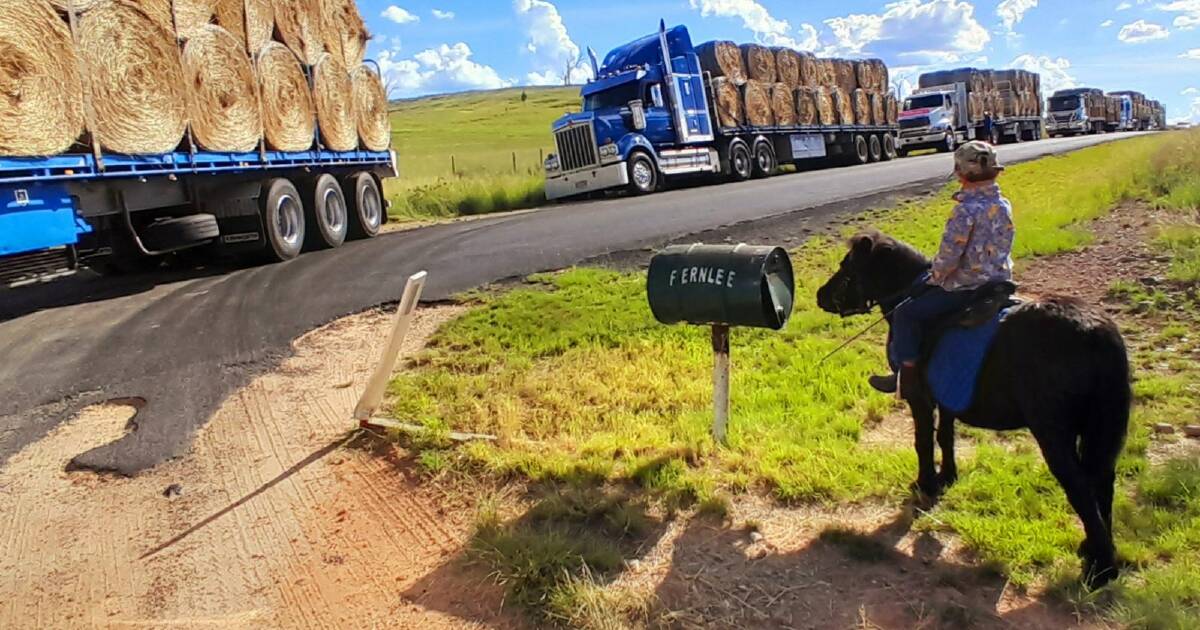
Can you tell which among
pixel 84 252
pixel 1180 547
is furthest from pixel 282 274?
pixel 1180 547

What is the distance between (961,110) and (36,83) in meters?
38.0

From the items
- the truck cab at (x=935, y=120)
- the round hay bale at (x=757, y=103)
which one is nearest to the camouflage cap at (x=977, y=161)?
the round hay bale at (x=757, y=103)

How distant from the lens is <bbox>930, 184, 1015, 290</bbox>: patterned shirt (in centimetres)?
386

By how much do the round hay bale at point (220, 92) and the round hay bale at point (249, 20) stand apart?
0.19 meters

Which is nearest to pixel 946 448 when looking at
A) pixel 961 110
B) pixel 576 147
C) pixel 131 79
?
pixel 131 79

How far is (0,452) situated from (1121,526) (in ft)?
20.4

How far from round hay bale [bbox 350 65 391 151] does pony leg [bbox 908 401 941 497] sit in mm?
12496

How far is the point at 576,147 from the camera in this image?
2127cm

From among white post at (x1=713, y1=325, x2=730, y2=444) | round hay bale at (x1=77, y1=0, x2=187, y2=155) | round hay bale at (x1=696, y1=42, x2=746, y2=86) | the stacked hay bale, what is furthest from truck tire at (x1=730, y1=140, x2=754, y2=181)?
white post at (x1=713, y1=325, x2=730, y2=444)

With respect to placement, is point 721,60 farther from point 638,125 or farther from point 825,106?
point 825,106

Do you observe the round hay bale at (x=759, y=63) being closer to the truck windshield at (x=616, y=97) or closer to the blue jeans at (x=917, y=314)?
the truck windshield at (x=616, y=97)

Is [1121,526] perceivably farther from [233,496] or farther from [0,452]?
[0,452]

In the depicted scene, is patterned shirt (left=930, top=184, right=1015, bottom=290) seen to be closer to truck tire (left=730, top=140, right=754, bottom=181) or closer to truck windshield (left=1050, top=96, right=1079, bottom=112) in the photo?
truck tire (left=730, top=140, right=754, bottom=181)

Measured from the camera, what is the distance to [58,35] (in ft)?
27.2
